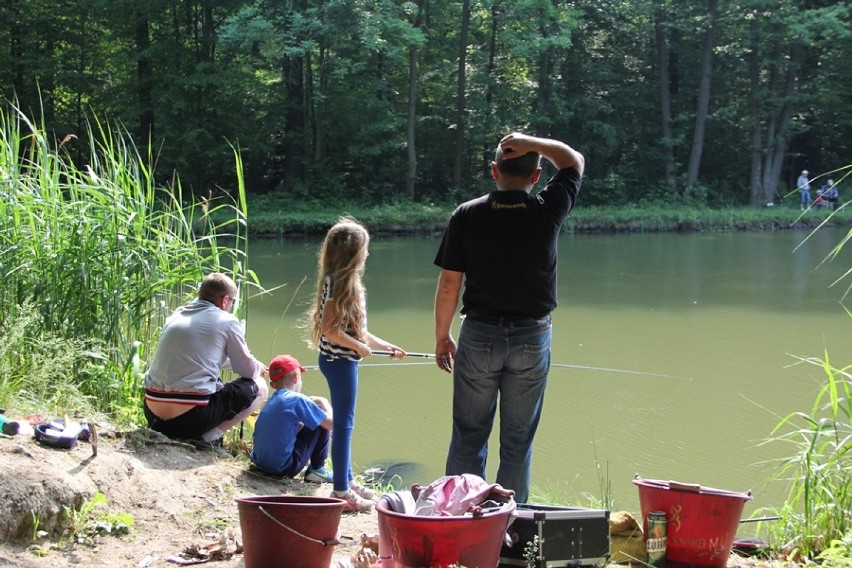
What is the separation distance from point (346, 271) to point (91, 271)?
1.52 m

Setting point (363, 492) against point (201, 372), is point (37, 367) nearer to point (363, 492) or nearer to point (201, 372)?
point (201, 372)

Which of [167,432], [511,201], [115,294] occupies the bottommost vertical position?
[167,432]

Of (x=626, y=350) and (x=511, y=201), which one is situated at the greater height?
(x=511, y=201)

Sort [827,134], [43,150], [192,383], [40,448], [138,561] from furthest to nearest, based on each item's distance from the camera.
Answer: [827,134] → [43,150] → [192,383] → [40,448] → [138,561]

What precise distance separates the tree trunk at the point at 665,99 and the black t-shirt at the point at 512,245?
2253cm

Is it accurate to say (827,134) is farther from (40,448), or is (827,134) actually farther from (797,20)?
(40,448)

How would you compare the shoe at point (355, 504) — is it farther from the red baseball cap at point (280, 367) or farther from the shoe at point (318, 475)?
the red baseball cap at point (280, 367)

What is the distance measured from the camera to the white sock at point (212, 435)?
3914 millimetres

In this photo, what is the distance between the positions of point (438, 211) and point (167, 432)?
A: 17.1m

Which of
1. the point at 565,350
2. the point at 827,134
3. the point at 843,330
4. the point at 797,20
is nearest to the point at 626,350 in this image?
the point at 565,350

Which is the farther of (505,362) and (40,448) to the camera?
(40,448)

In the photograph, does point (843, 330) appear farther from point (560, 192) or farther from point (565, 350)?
point (560, 192)

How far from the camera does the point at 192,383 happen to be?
3729 millimetres

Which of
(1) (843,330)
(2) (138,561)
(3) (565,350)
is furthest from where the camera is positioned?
(1) (843,330)
